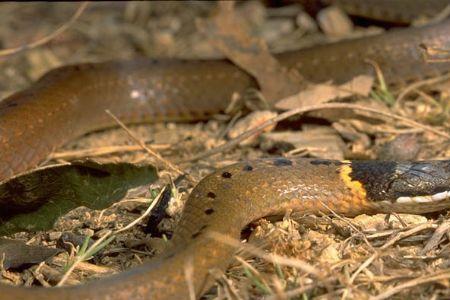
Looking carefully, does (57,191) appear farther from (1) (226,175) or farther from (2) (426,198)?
(2) (426,198)

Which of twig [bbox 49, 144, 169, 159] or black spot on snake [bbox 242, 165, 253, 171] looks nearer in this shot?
black spot on snake [bbox 242, 165, 253, 171]

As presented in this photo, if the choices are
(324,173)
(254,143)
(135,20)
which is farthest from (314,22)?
(324,173)

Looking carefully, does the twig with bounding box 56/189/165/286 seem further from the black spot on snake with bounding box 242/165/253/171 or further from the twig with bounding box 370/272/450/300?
the twig with bounding box 370/272/450/300

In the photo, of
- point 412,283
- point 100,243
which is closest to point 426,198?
point 412,283

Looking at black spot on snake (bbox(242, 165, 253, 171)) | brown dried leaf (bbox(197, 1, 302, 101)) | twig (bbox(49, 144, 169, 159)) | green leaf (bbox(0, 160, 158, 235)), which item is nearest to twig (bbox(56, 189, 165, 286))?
green leaf (bbox(0, 160, 158, 235))

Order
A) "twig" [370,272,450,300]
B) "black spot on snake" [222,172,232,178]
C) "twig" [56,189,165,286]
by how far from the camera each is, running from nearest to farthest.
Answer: "twig" [370,272,450,300] → "twig" [56,189,165,286] → "black spot on snake" [222,172,232,178]

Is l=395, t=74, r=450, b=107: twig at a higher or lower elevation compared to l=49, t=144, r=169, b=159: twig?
lower
